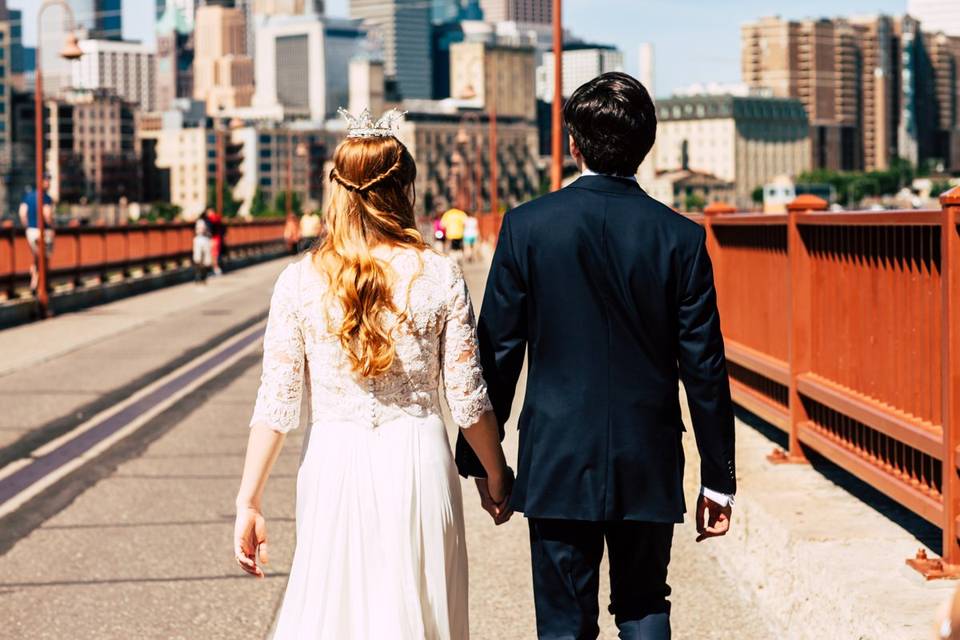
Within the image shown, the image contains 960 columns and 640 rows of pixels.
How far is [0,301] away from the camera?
2588cm

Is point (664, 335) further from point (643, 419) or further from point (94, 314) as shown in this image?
point (94, 314)

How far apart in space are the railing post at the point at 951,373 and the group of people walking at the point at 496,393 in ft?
6.09

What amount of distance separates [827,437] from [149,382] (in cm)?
1003

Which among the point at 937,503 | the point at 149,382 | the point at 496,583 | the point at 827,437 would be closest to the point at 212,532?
the point at 496,583

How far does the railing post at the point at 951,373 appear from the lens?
611 centimetres

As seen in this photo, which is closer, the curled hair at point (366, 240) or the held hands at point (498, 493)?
the curled hair at point (366, 240)

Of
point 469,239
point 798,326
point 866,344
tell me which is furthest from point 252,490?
point 469,239

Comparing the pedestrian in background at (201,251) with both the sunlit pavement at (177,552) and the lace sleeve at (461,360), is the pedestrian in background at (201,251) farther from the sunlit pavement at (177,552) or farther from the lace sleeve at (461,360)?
the lace sleeve at (461,360)

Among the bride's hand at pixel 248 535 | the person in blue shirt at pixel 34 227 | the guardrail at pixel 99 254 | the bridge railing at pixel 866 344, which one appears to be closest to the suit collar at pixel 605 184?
the bride's hand at pixel 248 535

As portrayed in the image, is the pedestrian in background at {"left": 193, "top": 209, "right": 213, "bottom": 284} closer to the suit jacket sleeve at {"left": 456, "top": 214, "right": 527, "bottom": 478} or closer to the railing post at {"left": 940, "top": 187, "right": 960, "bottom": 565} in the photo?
the railing post at {"left": 940, "top": 187, "right": 960, "bottom": 565}

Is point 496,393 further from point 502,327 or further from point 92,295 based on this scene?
point 92,295

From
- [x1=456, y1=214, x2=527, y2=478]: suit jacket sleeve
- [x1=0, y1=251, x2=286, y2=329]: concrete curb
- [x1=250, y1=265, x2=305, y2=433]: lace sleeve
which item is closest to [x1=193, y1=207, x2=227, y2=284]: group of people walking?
[x1=0, y1=251, x2=286, y2=329]: concrete curb

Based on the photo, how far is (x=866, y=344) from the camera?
7.74 m

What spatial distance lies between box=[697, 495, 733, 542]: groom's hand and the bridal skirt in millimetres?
729
